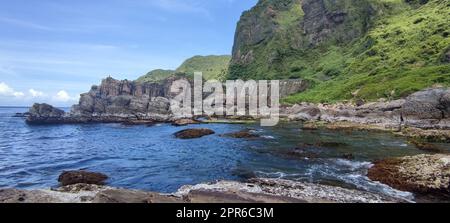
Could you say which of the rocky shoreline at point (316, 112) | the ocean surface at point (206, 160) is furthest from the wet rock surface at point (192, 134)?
the rocky shoreline at point (316, 112)

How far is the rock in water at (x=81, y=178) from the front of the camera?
1166 inches

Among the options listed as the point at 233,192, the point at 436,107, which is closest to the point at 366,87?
the point at 436,107

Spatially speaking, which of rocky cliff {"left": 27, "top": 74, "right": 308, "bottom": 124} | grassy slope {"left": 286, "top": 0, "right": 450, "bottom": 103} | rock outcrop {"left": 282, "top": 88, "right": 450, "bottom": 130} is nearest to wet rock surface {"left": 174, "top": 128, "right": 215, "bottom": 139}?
rock outcrop {"left": 282, "top": 88, "right": 450, "bottom": 130}

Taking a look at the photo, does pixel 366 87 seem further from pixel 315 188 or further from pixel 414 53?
pixel 315 188

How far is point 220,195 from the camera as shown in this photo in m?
19.5

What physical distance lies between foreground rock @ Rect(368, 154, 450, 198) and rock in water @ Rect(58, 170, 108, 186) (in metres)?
24.0

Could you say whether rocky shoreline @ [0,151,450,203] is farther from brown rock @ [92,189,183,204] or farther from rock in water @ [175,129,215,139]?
rock in water @ [175,129,215,139]

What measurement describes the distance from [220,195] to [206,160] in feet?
67.0

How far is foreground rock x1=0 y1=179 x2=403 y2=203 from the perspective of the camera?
59.4 feet

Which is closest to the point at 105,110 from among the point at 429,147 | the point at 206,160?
the point at 206,160

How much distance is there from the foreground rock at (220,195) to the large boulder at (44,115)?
10839cm

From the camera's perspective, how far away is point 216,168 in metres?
34.9

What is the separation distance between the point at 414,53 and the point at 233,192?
407 ft

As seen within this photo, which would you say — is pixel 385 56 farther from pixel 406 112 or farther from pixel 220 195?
pixel 220 195
